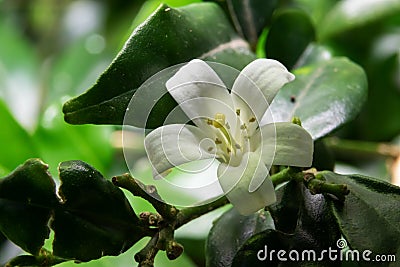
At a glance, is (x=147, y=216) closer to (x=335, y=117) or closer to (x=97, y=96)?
(x=97, y=96)

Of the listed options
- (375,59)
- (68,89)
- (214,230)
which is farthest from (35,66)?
(214,230)

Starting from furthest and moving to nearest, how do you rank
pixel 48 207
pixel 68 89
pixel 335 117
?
pixel 68 89 → pixel 335 117 → pixel 48 207

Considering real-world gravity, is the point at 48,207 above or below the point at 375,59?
above

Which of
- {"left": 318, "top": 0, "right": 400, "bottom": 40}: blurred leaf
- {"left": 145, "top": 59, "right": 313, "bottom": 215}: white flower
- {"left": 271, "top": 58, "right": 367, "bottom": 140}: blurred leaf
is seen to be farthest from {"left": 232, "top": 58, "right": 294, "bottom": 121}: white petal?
{"left": 318, "top": 0, "right": 400, "bottom": 40}: blurred leaf

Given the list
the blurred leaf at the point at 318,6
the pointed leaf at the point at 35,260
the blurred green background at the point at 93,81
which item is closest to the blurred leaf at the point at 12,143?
the blurred green background at the point at 93,81

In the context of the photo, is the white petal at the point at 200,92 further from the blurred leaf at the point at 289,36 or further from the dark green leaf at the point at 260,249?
the blurred leaf at the point at 289,36

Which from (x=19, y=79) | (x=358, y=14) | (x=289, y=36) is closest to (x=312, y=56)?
(x=289, y=36)
